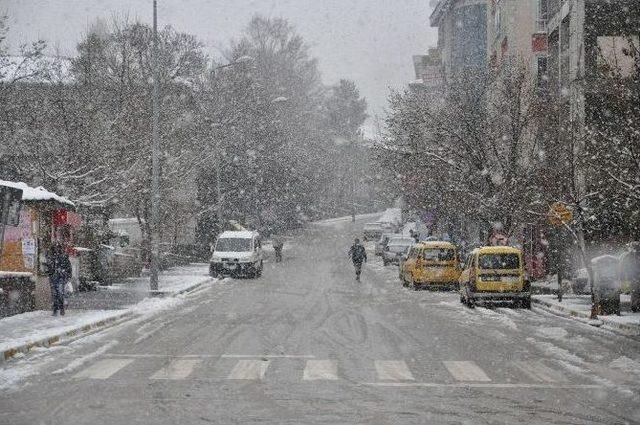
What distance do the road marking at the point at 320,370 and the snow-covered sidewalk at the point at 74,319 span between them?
4.75 meters

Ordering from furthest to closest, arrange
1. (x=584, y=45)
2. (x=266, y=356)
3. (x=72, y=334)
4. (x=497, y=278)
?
1. (x=584, y=45)
2. (x=497, y=278)
3. (x=72, y=334)
4. (x=266, y=356)

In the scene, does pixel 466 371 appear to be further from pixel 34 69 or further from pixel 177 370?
pixel 34 69

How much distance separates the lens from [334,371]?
14172 mm

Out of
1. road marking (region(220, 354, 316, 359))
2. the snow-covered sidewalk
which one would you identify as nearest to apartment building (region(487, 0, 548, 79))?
the snow-covered sidewalk

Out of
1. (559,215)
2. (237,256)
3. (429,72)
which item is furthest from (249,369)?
(429,72)

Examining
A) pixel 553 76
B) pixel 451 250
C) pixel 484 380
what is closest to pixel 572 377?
pixel 484 380

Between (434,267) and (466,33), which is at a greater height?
(466,33)

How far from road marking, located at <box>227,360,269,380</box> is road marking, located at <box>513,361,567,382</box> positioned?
3.66 m

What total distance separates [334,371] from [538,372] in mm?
2840

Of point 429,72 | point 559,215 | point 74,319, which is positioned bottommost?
point 74,319

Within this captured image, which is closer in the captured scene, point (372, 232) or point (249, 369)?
point (249, 369)

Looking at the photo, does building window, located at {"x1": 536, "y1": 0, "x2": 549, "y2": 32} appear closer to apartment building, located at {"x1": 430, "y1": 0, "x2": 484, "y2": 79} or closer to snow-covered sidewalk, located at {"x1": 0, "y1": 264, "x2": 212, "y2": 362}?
apartment building, located at {"x1": 430, "y1": 0, "x2": 484, "y2": 79}

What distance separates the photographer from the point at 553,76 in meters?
45.7

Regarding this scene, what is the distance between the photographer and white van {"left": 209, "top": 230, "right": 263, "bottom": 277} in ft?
150
